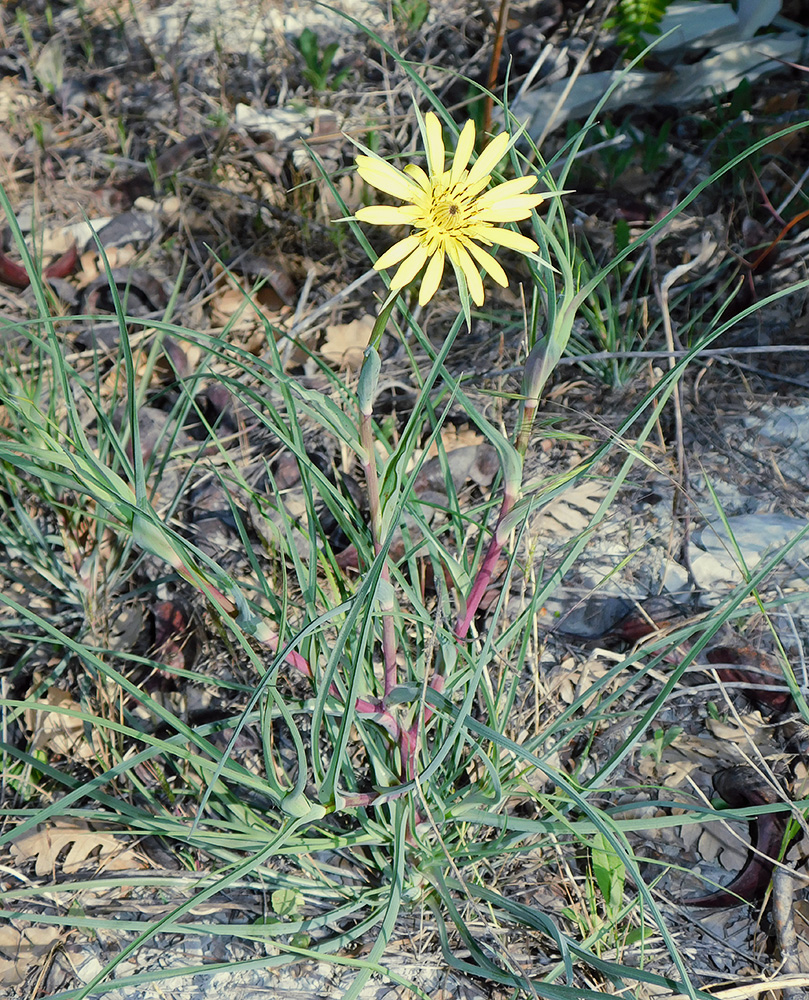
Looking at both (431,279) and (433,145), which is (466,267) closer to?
(431,279)

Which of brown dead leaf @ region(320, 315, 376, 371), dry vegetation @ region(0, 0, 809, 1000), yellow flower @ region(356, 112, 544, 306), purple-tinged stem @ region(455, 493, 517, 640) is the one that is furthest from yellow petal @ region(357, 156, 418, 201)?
brown dead leaf @ region(320, 315, 376, 371)

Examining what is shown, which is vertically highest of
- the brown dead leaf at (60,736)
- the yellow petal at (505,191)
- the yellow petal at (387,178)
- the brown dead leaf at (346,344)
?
the yellow petal at (387,178)

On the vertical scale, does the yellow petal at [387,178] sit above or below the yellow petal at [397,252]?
above

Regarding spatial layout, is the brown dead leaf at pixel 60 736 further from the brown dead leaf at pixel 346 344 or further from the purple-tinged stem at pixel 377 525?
the brown dead leaf at pixel 346 344

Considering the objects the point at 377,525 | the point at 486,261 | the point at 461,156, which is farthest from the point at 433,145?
the point at 377,525

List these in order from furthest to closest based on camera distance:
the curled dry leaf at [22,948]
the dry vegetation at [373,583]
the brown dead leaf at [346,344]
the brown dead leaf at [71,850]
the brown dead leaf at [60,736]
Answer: the brown dead leaf at [346,344]
the brown dead leaf at [60,736]
the brown dead leaf at [71,850]
the curled dry leaf at [22,948]
the dry vegetation at [373,583]

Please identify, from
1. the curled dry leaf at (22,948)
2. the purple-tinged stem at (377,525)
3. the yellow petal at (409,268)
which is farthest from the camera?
the curled dry leaf at (22,948)

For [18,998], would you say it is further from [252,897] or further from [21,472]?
[21,472]

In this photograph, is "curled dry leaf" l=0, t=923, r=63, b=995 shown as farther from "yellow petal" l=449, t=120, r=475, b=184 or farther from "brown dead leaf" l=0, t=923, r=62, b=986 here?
"yellow petal" l=449, t=120, r=475, b=184

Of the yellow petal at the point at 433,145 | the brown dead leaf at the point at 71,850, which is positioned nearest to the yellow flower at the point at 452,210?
the yellow petal at the point at 433,145
